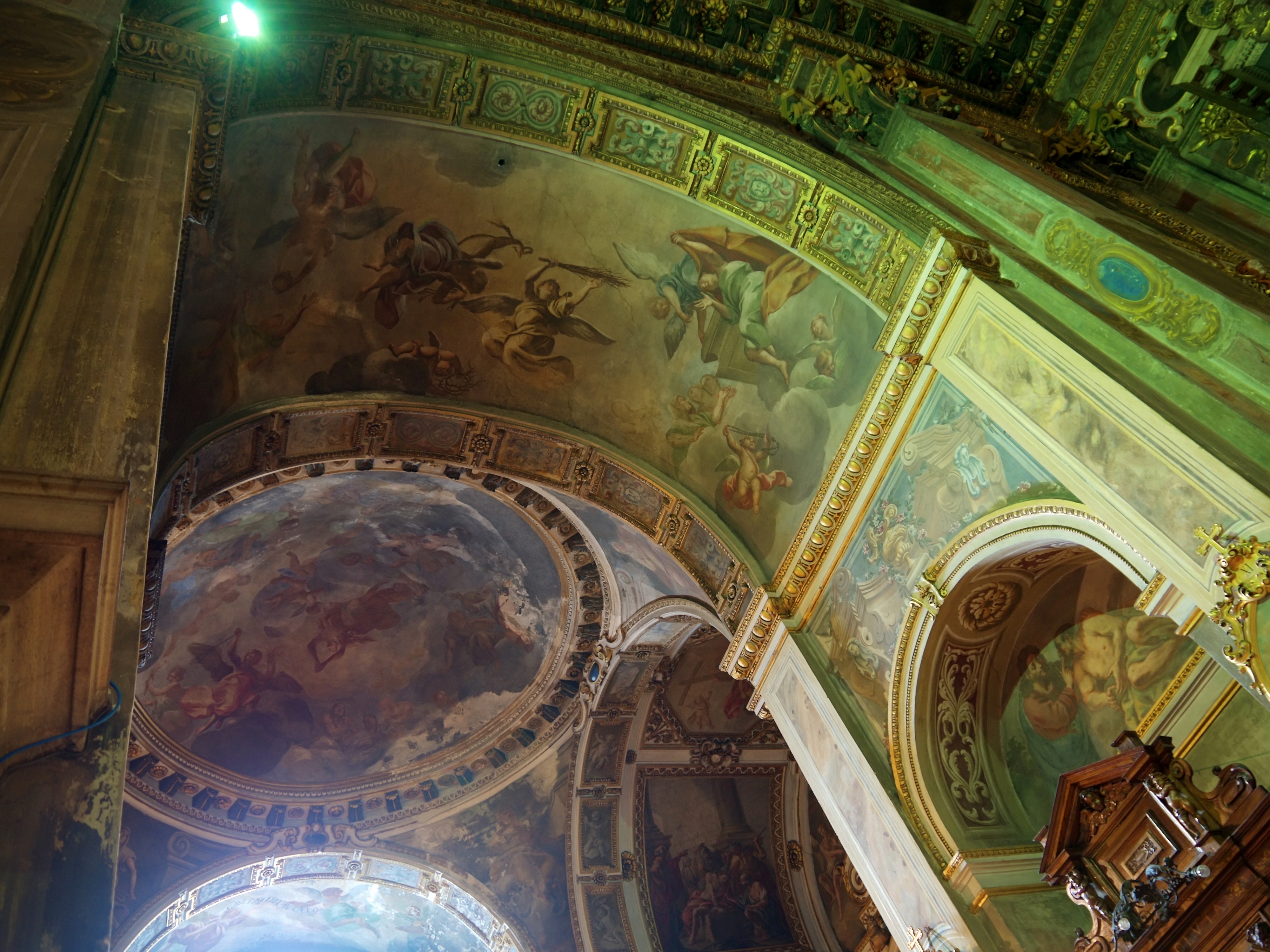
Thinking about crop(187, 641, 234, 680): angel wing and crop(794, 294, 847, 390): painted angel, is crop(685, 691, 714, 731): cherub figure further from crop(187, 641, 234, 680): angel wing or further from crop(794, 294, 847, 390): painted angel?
crop(794, 294, 847, 390): painted angel

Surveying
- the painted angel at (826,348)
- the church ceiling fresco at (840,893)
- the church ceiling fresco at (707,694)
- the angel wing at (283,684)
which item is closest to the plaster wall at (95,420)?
the painted angel at (826,348)

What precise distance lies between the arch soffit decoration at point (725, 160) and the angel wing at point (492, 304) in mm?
1614

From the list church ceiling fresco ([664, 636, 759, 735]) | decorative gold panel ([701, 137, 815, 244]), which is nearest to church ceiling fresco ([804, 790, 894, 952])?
church ceiling fresco ([664, 636, 759, 735])

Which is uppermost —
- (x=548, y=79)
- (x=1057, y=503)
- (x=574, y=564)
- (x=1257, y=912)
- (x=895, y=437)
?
(x=574, y=564)

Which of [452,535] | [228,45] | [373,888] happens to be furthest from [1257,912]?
[373,888]

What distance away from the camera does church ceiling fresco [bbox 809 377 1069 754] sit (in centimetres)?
641

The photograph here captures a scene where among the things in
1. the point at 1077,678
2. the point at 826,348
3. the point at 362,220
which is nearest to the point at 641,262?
the point at 826,348

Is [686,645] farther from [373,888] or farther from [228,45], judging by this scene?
[228,45]

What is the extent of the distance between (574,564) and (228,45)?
923 centimetres

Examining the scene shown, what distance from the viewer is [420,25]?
7.29 metres

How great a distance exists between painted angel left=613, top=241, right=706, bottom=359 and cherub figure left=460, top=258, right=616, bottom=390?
45 cm

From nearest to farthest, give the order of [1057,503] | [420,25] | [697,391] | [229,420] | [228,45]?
[228,45]
[1057,503]
[420,25]
[229,420]
[697,391]

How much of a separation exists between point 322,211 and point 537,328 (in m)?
2.35

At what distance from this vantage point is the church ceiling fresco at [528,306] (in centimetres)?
771
